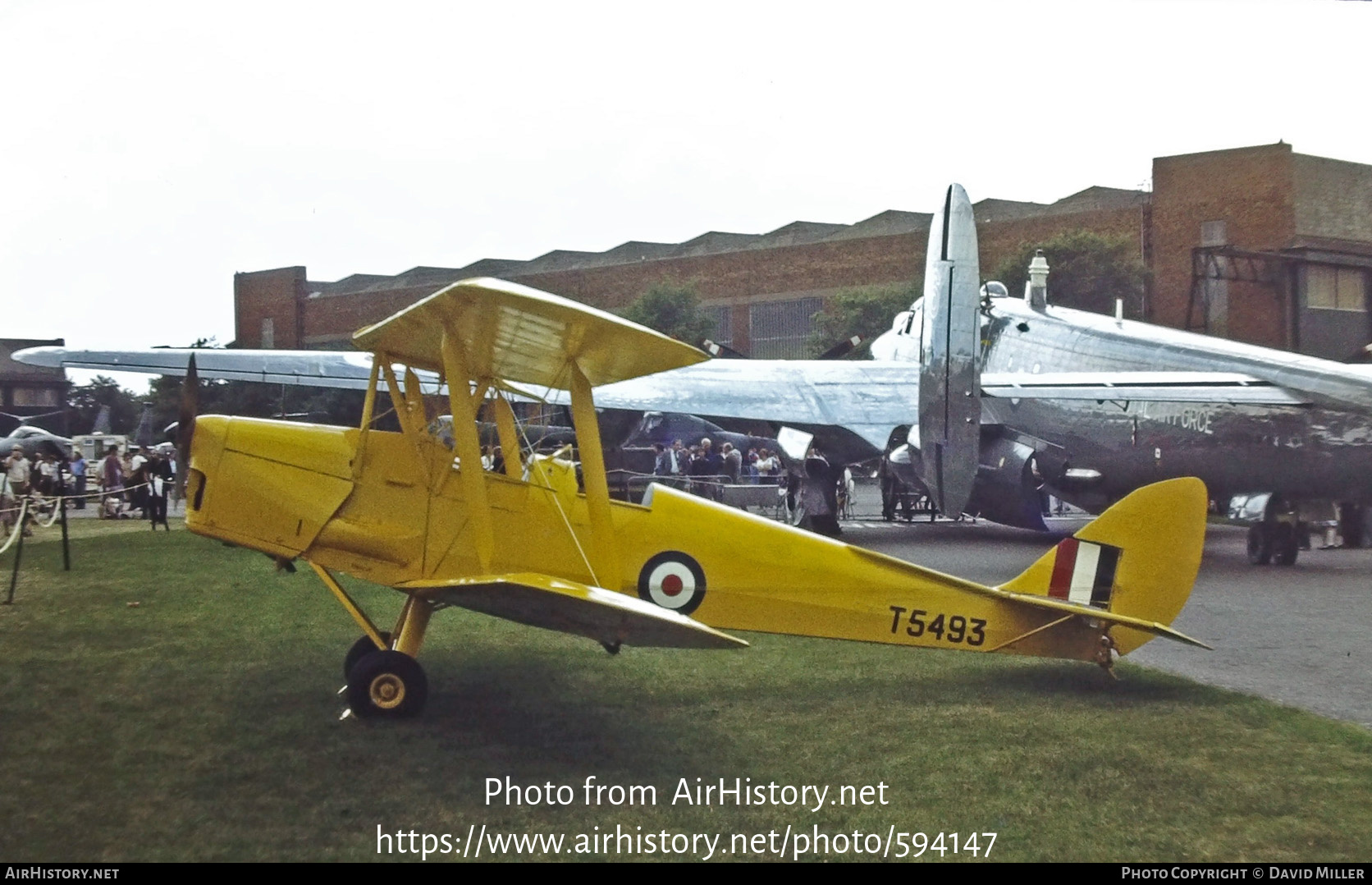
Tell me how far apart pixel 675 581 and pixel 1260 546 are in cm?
1044

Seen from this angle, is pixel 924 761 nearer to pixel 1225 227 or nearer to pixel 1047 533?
pixel 1047 533

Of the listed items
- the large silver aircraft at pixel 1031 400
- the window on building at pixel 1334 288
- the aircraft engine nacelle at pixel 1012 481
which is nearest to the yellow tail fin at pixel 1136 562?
the large silver aircraft at pixel 1031 400

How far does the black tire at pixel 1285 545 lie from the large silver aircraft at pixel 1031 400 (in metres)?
0.02

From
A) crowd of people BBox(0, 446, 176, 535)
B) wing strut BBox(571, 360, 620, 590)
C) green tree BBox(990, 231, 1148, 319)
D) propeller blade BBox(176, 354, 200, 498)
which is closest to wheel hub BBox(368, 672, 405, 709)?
wing strut BBox(571, 360, 620, 590)

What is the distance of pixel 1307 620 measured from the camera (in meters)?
9.96

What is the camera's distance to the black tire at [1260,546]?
1426 centimetres

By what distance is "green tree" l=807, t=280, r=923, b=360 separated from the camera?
1645cm

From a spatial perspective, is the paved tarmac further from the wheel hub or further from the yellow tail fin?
the wheel hub

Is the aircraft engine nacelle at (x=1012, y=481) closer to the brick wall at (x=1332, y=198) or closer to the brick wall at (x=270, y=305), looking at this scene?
the brick wall at (x=1332, y=198)

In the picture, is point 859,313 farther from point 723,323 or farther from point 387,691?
point 387,691

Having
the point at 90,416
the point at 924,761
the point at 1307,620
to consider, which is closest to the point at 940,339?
the point at 1307,620

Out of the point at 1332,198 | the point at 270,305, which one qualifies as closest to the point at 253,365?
the point at 270,305
